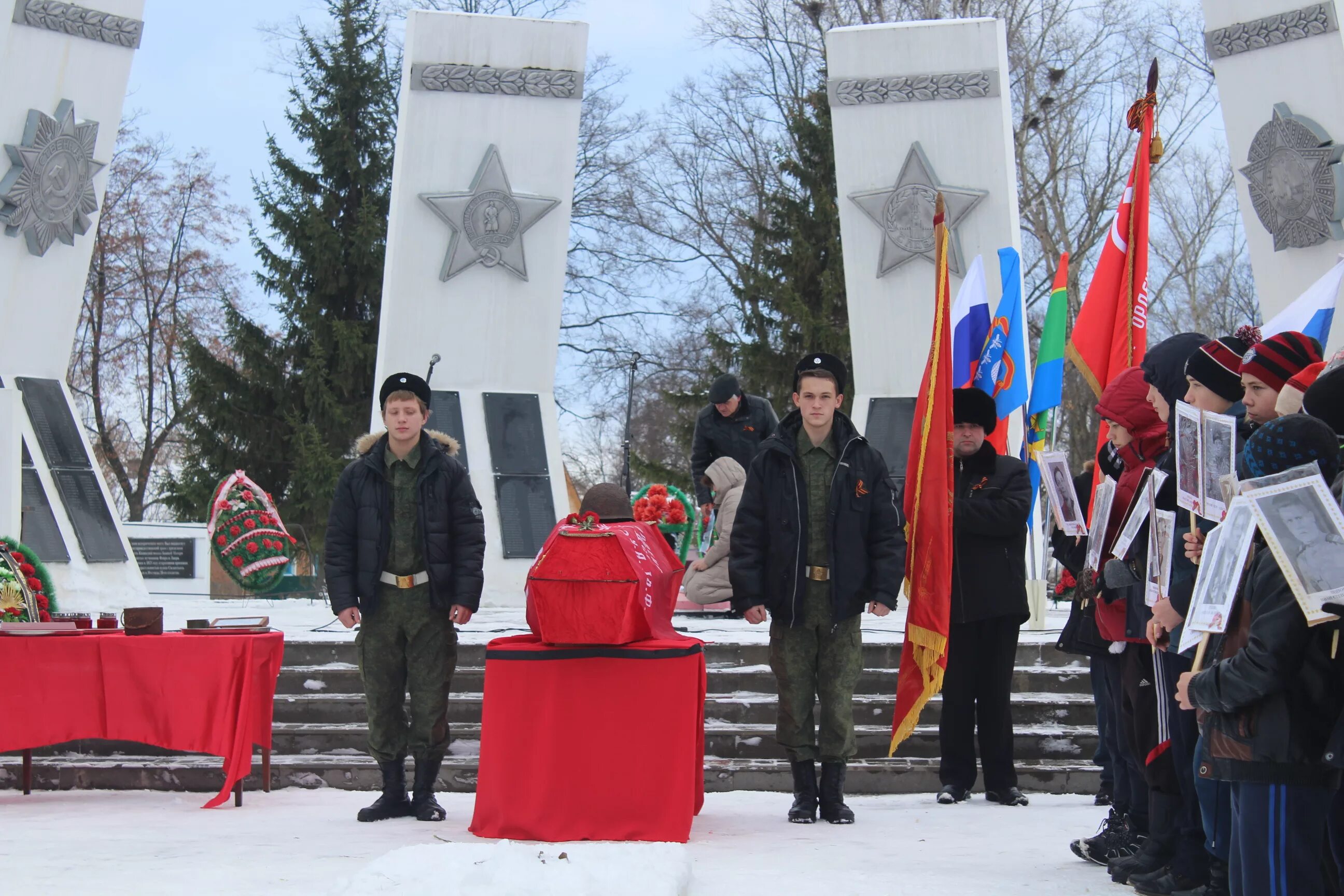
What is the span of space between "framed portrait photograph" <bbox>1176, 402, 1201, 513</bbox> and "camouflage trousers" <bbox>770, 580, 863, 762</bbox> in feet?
6.91

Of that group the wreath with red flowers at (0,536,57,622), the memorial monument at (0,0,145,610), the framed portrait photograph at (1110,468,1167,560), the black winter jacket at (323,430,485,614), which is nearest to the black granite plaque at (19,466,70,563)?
the memorial monument at (0,0,145,610)

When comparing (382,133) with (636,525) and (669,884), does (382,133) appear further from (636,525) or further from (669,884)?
(669,884)

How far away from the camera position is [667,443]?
36.1 metres

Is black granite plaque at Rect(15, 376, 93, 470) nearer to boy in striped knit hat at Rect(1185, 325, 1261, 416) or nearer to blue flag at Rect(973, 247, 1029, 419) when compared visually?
blue flag at Rect(973, 247, 1029, 419)

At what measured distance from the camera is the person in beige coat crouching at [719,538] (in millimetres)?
9586

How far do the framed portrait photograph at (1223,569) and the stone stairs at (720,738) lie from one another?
351 cm

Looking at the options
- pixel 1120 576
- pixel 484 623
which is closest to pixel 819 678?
pixel 1120 576

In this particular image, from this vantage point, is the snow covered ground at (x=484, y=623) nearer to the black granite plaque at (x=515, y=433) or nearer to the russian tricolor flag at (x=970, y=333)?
the black granite plaque at (x=515, y=433)

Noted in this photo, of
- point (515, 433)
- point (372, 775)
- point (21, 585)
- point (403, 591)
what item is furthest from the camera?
point (515, 433)

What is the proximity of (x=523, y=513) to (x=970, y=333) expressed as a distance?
5.27m

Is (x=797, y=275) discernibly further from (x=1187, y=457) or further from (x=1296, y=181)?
(x=1187, y=457)

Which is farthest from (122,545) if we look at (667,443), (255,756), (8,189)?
(667,443)

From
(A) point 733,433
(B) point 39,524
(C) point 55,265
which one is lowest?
(B) point 39,524

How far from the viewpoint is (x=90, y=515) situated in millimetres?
11969
